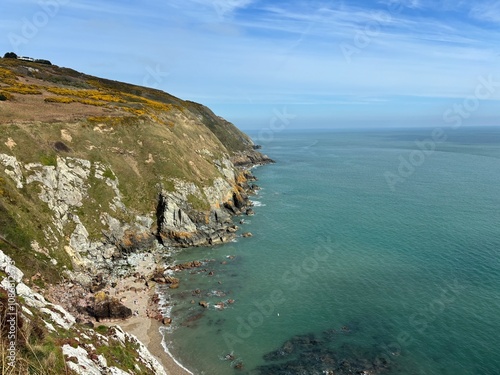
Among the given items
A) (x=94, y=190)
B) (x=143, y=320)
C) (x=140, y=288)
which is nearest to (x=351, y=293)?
(x=143, y=320)

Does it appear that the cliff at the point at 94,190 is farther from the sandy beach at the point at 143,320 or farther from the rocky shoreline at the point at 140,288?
the sandy beach at the point at 143,320

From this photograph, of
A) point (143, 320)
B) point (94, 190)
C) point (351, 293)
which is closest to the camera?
point (143, 320)

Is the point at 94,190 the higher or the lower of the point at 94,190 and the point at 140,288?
the higher

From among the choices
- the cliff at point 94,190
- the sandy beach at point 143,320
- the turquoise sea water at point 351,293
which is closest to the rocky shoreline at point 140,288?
the sandy beach at point 143,320

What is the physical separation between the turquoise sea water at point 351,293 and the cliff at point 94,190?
9262 millimetres

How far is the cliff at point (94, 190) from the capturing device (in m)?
51.2

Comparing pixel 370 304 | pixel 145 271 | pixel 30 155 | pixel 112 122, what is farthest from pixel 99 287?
pixel 112 122

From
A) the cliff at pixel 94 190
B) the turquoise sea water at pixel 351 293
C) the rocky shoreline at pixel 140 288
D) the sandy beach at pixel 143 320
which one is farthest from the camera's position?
the cliff at pixel 94 190

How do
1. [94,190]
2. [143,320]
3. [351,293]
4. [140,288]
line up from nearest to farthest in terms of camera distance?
1. [143,320]
2. [351,293]
3. [140,288]
4. [94,190]

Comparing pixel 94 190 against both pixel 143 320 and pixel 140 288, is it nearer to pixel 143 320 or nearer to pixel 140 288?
pixel 140 288

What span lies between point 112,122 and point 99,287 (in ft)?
145

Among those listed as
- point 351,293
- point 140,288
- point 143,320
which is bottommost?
point 143,320

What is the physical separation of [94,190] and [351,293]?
158 feet

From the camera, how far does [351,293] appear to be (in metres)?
51.6
